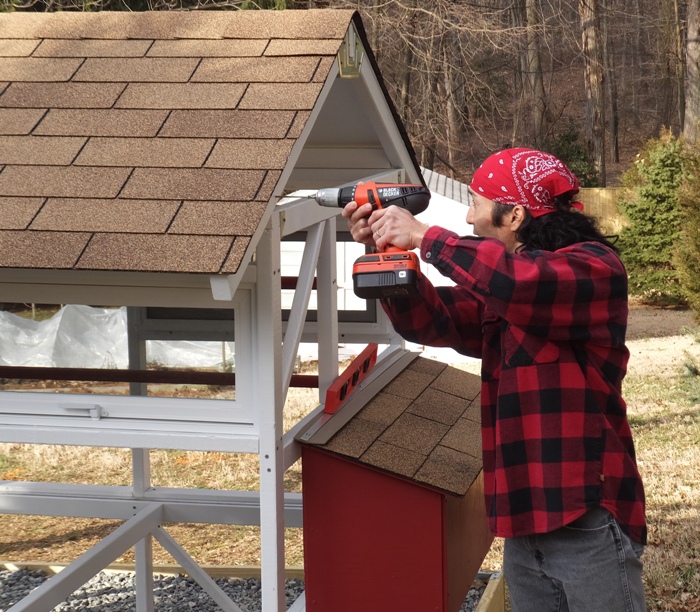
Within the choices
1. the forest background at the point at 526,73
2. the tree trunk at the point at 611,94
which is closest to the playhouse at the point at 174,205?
the forest background at the point at 526,73

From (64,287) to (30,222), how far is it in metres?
0.26

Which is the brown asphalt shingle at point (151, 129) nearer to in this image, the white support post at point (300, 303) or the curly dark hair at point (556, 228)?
the white support post at point (300, 303)

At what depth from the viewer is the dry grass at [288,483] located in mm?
5664

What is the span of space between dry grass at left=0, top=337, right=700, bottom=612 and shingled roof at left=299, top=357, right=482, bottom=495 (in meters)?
2.05

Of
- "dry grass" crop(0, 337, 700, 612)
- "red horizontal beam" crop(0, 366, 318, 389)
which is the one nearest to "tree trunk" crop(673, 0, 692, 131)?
"dry grass" crop(0, 337, 700, 612)

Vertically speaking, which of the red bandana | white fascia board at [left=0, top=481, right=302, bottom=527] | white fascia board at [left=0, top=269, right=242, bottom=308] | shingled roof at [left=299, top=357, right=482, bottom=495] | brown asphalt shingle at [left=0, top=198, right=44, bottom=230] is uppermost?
the red bandana

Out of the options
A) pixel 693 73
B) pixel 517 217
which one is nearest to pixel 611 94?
pixel 693 73

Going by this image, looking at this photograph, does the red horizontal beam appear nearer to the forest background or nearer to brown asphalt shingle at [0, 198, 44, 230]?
brown asphalt shingle at [0, 198, 44, 230]

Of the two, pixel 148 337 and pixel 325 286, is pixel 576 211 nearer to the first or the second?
pixel 325 286

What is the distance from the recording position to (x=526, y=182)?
7.75ft

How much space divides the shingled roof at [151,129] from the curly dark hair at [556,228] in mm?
705

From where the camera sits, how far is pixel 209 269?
90.7 inches

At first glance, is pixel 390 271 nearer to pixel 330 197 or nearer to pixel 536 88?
pixel 330 197

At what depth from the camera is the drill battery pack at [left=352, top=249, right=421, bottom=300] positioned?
7.60 feet
